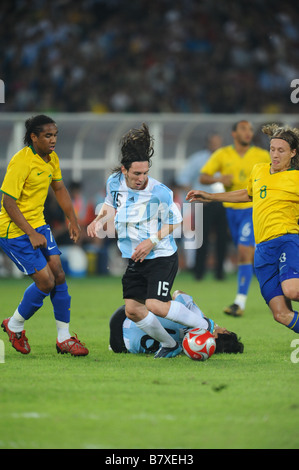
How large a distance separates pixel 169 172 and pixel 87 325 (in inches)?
349

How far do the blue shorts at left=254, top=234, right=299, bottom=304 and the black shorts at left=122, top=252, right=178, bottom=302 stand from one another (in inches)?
29.4

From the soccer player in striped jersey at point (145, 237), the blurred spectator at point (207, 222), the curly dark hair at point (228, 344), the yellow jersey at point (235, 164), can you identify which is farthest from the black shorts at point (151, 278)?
the blurred spectator at point (207, 222)

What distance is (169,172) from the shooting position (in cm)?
1720

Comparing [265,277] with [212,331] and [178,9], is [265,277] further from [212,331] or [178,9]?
[178,9]

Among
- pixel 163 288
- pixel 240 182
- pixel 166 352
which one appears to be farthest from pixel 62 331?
pixel 240 182

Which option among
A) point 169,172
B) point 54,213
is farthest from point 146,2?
point 54,213

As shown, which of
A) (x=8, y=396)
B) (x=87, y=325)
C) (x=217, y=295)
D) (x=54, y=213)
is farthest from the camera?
(x=54, y=213)

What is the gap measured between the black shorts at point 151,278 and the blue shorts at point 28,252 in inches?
29.1

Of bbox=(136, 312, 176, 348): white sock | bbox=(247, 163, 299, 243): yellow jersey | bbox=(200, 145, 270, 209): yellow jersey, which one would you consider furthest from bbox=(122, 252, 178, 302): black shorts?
bbox=(200, 145, 270, 209): yellow jersey

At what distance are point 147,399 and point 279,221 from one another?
2338 mm

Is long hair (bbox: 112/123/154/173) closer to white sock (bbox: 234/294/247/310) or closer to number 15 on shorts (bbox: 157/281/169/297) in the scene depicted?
number 15 on shorts (bbox: 157/281/169/297)

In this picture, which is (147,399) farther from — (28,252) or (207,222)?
(207,222)

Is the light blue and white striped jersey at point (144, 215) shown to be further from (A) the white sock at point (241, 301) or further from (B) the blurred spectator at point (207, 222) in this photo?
(B) the blurred spectator at point (207, 222)

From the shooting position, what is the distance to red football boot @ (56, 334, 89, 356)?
6.58 meters
